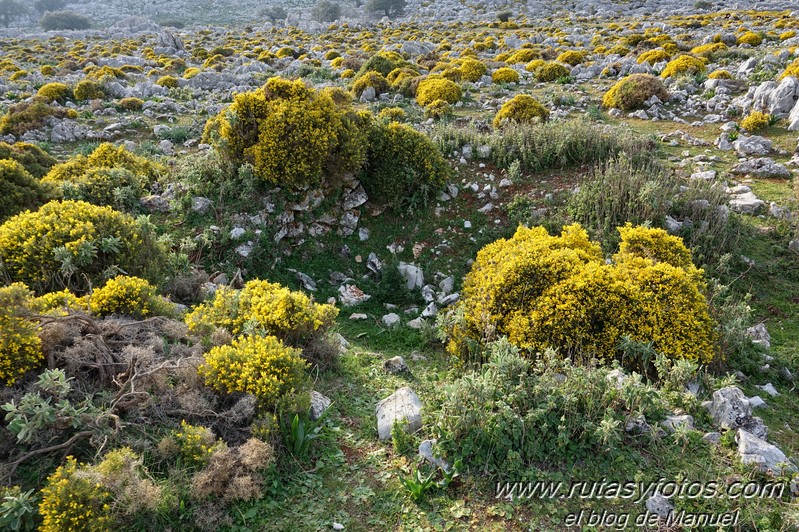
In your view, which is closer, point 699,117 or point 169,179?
point 169,179

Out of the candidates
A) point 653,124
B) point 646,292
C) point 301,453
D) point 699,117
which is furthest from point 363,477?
point 699,117

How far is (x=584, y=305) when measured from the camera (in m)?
5.97

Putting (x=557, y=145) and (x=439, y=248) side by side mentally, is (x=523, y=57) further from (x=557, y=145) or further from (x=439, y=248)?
(x=439, y=248)

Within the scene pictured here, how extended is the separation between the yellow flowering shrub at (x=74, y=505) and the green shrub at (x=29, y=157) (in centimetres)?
930

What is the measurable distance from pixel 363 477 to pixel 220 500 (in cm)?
128

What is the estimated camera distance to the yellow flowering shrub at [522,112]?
44.5ft

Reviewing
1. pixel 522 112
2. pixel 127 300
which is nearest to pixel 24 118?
pixel 127 300

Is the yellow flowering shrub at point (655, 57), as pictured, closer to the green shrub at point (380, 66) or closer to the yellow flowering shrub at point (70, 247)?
the green shrub at point (380, 66)

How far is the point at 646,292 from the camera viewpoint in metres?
6.10

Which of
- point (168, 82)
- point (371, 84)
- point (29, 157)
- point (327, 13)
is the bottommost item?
point (29, 157)

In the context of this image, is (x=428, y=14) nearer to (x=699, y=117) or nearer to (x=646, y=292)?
(x=699, y=117)

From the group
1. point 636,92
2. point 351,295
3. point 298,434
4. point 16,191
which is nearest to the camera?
point 298,434

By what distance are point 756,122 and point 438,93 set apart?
967 centimetres

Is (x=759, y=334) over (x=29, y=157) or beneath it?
beneath
